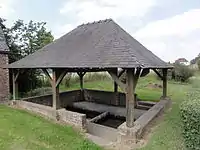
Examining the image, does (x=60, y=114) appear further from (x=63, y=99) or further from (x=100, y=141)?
(x=63, y=99)

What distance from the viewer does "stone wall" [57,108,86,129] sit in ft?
28.0

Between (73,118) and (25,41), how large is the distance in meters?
10.7

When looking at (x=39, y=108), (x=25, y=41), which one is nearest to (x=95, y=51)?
(x=39, y=108)

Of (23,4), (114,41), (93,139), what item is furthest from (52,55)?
(23,4)

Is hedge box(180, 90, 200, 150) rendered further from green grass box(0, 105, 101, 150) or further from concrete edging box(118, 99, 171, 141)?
green grass box(0, 105, 101, 150)

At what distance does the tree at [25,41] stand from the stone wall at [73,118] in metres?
7.05

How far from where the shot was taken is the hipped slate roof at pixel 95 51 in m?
7.38

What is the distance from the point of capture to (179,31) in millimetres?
20453

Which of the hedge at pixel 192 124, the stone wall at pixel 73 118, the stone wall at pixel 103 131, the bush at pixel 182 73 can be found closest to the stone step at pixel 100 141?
the stone wall at pixel 103 131

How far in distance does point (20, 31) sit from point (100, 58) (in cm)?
1175

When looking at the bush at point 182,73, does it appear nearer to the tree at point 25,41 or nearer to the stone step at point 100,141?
the tree at point 25,41

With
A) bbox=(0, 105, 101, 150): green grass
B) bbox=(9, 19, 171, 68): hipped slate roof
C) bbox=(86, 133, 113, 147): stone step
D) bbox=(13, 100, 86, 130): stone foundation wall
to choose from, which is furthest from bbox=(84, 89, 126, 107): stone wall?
bbox=(86, 133, 113, 147): stone step

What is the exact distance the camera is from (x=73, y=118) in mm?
8844

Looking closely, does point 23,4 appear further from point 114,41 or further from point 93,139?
point 93,139
